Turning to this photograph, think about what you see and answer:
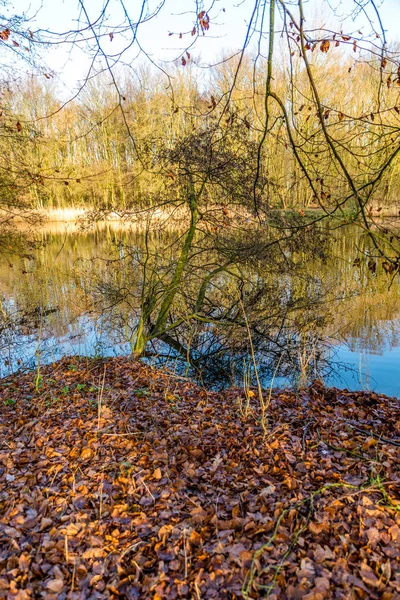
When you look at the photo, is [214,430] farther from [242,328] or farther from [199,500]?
[242,328]

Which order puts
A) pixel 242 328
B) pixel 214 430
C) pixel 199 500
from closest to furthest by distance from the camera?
1. pixel 199 500
2. pixel 214 430
3. pixel 242 328

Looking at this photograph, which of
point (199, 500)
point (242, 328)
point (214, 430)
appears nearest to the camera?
point (199, 500)

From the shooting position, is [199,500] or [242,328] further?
[242,328]

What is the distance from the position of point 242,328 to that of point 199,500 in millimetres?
5341

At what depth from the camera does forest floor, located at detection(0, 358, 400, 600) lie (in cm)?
219

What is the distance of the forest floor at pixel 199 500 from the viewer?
2.19 m

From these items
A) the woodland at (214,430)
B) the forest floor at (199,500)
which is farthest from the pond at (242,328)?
the forest floor at (199,500)

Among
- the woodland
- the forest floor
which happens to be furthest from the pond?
the forest floor

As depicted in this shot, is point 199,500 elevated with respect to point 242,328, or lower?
elevated

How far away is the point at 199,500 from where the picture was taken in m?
2.91

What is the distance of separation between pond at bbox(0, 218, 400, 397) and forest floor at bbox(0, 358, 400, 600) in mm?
1351

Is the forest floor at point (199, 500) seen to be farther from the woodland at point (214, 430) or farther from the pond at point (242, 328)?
the pond at point (242, 328)

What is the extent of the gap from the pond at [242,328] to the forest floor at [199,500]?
4.43 ft

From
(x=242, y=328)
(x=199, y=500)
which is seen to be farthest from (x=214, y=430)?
(x=242, y=328)
